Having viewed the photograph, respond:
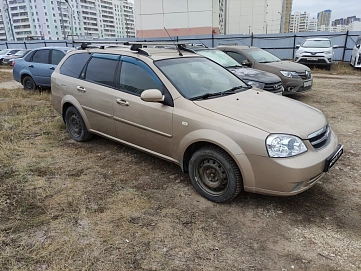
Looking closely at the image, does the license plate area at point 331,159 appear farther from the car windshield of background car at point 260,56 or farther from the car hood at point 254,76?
the car windshield of background car at point 260,56

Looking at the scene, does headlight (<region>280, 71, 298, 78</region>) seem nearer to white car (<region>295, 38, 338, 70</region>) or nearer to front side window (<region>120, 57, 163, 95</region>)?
front side window (<region>120, 57, 163, 95</region>)

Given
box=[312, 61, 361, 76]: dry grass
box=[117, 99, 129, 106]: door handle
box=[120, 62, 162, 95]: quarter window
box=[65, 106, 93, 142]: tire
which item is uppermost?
box=[120, 62, 162, 95]: quarter window

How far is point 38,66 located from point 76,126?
5.28m

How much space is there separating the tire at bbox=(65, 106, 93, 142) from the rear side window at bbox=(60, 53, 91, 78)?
0.58 meters

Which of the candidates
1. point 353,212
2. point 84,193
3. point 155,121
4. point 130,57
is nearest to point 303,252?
point 353,212

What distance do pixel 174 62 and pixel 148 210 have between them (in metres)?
1.95

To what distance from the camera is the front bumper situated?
8.57 feet

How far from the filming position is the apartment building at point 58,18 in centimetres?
8594

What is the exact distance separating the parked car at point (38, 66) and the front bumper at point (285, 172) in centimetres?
769

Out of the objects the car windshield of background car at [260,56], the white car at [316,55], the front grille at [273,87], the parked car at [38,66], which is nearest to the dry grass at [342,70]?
the white car at [316,55]

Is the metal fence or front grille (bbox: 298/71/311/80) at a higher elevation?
the metal fence

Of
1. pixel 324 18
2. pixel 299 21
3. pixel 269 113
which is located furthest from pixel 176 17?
pixel 324 18

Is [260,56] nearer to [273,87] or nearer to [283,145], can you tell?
[273,87]

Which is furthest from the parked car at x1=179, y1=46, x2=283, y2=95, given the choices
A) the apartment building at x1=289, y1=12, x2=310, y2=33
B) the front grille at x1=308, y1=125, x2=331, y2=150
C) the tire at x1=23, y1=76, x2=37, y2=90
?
the apartment building at x1=289, y1=12, x2=310, y2=33
